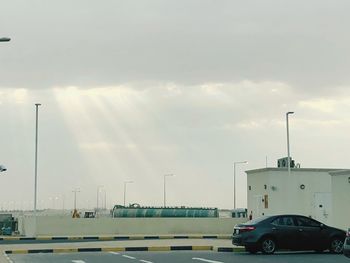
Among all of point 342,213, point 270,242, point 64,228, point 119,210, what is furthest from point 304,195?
point 119,210

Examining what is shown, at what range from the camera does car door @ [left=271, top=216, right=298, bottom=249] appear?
81.3ft

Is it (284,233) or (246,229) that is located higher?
(246,229)

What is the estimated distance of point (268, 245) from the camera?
24.7 meters

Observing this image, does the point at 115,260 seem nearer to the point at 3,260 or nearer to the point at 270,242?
the point at 3,260

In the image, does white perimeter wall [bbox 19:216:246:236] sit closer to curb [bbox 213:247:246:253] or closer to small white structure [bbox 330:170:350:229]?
small white structure [bbox 330:170:350:229]

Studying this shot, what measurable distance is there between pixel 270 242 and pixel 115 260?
586 centimetres

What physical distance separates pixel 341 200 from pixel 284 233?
893 cm

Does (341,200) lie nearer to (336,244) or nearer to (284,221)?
(336,244)

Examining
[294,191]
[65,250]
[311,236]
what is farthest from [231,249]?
[294,191]

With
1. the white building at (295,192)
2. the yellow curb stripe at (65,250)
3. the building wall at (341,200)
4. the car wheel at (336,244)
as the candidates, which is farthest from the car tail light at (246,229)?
the white building at (295,192)

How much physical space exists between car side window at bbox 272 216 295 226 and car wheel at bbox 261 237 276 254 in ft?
2.08

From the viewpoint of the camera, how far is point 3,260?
21797mm

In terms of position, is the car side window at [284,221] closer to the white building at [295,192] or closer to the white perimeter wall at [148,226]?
the white building at [295,192]

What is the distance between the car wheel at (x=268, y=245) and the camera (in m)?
24.6
